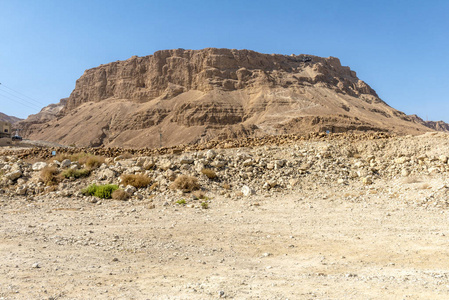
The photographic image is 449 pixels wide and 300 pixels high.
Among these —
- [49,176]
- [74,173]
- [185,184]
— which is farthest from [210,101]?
[185,184]

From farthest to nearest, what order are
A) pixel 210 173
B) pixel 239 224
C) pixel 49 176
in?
1. pixel 49 176
2. pixel 210 173
3. pixel 239 224

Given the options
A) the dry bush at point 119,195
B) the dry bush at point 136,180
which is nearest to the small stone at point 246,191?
the dry bush at point 136,180

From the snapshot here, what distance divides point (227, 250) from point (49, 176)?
342 inches

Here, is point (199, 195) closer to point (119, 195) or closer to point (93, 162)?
point (119, 195)

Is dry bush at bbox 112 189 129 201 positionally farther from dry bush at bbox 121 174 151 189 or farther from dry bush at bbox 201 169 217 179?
dry bush at bbox 201 169 217 179

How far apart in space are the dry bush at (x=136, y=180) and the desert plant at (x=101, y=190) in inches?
17.3

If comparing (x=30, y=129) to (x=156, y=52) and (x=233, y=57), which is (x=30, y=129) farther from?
(x=233, y=57)

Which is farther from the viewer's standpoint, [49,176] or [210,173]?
[49,176]

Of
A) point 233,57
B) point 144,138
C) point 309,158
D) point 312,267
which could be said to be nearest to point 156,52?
point 233,57

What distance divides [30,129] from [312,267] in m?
113

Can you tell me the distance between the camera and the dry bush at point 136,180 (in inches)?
434

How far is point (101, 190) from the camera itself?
10602mm

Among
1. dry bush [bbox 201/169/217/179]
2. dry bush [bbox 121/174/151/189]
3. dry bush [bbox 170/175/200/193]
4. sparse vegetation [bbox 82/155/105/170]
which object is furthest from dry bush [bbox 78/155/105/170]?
dry bush [bbox 201/169/217/179]

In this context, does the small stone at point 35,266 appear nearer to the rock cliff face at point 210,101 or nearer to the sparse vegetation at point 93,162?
the sparse vegetation at point 93,162
